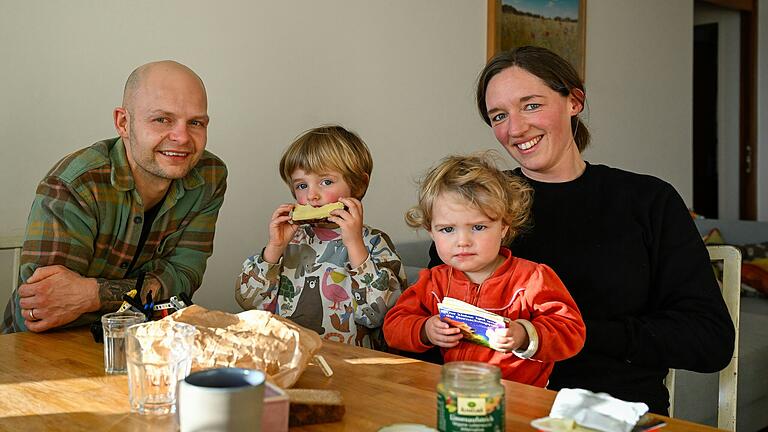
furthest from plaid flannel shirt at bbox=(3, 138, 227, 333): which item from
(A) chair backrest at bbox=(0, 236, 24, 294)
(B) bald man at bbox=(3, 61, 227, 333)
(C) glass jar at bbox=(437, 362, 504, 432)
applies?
(C) glass jar at bbox=(437, 362, 504, 432)

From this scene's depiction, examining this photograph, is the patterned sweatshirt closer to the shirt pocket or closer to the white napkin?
the shirt pocket

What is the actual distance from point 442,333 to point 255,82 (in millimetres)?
1714

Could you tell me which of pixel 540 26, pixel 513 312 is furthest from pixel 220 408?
pixel 540 26

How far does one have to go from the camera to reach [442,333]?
5.18 feet

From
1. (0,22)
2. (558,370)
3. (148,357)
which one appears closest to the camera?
(148,357)

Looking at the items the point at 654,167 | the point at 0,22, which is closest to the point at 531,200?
the point at 0,22

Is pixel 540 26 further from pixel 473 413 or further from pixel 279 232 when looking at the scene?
pixel 473 413

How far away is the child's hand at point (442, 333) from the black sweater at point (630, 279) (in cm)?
32

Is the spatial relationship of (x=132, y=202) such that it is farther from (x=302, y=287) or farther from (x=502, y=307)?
(x=502, y=307)

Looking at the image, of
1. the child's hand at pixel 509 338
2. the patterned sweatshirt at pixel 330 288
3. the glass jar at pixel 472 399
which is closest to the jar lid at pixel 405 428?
the glass jar at pixel 472 399

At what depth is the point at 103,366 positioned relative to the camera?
4.59 feet

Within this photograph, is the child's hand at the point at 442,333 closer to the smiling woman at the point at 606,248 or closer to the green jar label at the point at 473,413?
the smiling woman at the point at 606,248

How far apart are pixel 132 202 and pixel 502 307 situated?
A: 0.95 meters

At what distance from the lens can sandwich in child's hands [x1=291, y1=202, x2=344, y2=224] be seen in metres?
1.95
